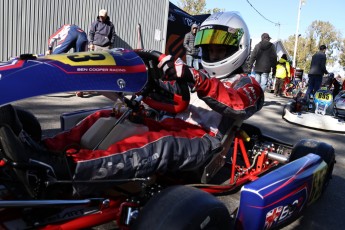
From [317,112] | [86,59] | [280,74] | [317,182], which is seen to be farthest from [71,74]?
[280,74]

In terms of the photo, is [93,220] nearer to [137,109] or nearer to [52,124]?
[137,109]

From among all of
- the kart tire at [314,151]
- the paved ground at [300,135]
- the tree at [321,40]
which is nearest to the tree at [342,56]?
the tree at [321,40]

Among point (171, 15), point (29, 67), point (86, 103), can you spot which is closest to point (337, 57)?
point (171, 15)

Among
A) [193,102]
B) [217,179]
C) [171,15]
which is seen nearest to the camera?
[193,102]

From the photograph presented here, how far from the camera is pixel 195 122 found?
7.95ft

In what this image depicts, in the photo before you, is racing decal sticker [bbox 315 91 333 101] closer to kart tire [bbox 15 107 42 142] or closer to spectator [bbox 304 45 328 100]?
spectator [bbox 304 45 328 100]

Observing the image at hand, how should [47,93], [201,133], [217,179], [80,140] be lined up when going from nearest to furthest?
[47,93], [80,140], [201,133], [217,179]

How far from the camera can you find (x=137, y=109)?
2041 millimetres

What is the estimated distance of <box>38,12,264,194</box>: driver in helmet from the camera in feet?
5.33

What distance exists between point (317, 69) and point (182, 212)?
777 centimetres

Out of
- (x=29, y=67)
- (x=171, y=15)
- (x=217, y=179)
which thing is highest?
(x=171, y=15)

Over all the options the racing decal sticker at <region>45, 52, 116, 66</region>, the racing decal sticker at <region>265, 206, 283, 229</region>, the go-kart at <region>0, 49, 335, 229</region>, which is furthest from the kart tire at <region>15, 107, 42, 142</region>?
the racing decal sticker at <region>265, 206, 283, 229</region>

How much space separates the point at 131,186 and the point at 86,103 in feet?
12.7

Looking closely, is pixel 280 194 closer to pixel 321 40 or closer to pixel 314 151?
pixel 314 151
